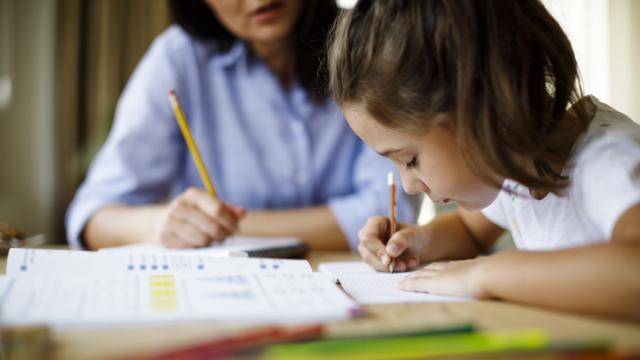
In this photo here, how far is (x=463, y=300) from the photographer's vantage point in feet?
2.03

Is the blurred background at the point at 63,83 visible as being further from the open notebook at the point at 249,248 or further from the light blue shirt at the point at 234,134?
the open notebook at the point at 249,248

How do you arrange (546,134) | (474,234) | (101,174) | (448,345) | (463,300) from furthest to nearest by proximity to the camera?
(101,174) < (474,234) < (546,134) < (463,300) < (448,345)

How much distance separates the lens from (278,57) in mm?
1444

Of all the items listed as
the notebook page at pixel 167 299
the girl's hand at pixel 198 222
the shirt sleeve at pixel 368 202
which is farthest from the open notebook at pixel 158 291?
the shirt sleeve at pixel 368 202

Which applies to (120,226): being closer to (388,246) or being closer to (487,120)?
(388,246)

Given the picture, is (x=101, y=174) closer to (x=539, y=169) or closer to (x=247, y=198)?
(x=247, y=198)

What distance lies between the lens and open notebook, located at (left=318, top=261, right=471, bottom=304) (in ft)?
2.08

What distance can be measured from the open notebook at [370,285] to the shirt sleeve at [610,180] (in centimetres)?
17

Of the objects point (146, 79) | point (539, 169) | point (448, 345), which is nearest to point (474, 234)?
point (539, 169)

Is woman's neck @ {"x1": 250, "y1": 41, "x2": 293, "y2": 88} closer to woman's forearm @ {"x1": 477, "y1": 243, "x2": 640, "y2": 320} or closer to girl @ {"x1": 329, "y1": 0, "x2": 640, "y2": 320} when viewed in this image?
girl @ {"x1": 329, "y1": 0, "x2": 640, "y2": 320}

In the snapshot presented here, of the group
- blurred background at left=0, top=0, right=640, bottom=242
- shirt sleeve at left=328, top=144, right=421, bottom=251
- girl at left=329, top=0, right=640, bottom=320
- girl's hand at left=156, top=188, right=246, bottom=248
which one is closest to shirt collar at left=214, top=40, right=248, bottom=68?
shirt sleeve at left=328, top=144, right=421, bottom=251

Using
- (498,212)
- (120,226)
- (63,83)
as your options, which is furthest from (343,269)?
(63,83)

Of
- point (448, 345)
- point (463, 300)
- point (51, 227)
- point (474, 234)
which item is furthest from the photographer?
point (51, 227)

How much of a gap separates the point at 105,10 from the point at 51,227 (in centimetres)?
110
